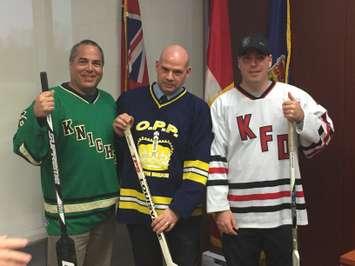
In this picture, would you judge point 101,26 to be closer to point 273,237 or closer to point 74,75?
point 74,75

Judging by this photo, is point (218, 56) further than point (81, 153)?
Yes

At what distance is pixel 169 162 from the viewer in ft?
6.68

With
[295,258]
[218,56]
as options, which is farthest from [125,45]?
[295,258]

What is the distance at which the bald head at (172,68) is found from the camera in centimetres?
202

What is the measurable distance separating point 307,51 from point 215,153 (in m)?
1.13

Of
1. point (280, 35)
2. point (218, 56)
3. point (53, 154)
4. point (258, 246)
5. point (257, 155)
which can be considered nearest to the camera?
point (53, 154)

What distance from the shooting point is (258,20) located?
307 cm

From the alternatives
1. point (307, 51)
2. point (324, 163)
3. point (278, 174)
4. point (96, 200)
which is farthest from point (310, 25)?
point (96, 200)

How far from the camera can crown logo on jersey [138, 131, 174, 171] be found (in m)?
2.04

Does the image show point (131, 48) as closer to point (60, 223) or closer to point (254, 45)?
point (254, 45)

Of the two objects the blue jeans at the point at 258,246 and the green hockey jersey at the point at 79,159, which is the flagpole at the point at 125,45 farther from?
the blue jeans at the point at 258,246

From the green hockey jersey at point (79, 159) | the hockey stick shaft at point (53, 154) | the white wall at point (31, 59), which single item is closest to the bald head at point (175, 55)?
the green hockey jersey at point (79, 159)

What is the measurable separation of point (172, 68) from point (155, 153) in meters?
0.38

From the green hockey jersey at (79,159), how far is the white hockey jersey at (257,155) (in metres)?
0.48
